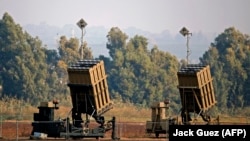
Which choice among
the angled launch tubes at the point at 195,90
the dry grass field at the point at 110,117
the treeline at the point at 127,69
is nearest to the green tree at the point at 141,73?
the treeline at the point at 127,69

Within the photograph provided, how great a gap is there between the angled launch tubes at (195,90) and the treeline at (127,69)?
150 ft

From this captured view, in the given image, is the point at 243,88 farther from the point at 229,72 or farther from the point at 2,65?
the point at 2,65

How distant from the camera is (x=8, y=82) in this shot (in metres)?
128

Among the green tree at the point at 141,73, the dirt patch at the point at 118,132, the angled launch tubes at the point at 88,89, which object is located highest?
the green tree at the point at 141,73

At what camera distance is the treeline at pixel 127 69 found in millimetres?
127875

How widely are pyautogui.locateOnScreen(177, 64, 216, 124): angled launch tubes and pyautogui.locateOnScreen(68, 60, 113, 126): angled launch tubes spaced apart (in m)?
5.63

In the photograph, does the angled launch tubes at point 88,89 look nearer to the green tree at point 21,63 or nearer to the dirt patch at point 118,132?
the dirt patch at point 118,132

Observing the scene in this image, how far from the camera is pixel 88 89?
70.2 meters

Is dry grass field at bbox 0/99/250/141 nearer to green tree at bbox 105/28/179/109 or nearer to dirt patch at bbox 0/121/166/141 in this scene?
dirt patch at bbox 0/121/166/141

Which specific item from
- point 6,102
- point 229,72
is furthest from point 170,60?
point 6,102

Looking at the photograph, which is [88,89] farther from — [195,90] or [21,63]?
[21,63]

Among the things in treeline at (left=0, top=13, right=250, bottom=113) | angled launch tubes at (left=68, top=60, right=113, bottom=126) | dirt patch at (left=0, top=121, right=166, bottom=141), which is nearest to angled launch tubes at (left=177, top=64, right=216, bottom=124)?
dirt patch at (left=0, top=121, right=166, bottom=141)

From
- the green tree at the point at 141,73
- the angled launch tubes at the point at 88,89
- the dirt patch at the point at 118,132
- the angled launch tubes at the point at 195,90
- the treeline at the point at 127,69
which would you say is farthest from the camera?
the green tree at the point at 141,73

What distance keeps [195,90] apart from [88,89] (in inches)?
292
